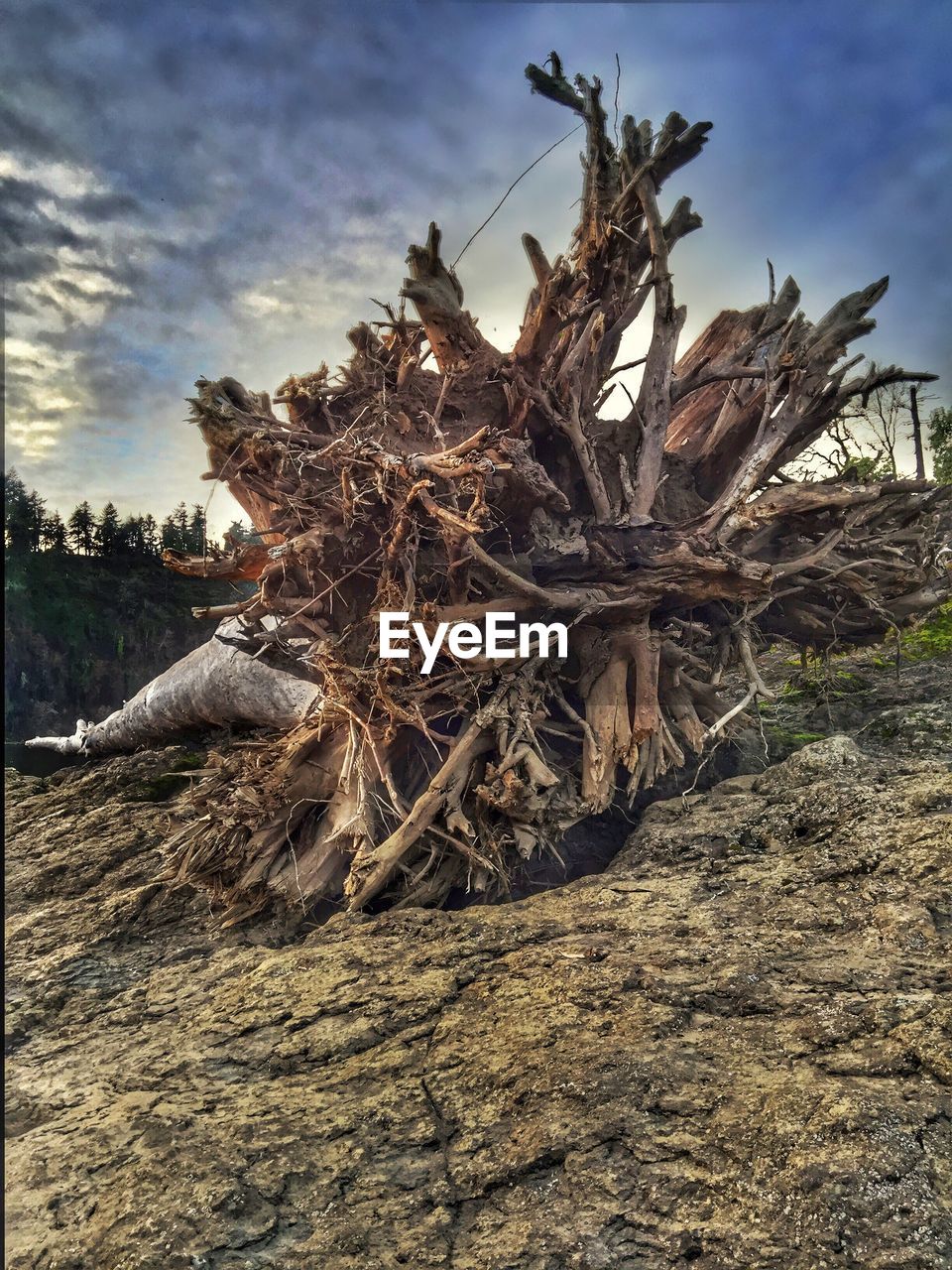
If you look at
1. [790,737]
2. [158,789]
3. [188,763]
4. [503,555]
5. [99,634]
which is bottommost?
[158,789]

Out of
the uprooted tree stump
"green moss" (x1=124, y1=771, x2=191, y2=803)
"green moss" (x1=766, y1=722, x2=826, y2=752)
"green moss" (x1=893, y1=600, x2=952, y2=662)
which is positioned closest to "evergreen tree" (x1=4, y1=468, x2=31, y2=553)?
the uprooted tree stump

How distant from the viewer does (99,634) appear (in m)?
12.8

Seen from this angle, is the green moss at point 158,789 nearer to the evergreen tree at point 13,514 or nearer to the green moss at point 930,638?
the evergreen tree at point 13,514

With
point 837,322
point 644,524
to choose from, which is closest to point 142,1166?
point 644,524

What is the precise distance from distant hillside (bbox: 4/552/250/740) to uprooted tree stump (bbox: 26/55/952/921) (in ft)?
11.5

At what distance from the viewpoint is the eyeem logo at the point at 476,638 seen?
13.8 ft

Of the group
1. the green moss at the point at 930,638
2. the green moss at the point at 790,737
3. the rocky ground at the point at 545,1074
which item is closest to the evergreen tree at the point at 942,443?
the green moss at the point at 930,638

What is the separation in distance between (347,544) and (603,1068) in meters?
3.52

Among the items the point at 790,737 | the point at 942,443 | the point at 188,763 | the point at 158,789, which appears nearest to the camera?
the point at 790,737

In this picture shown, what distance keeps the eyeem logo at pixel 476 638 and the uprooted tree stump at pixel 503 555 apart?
86mm

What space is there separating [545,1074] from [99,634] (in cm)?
1293

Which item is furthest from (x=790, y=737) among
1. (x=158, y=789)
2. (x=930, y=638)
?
(x=158, y=789)

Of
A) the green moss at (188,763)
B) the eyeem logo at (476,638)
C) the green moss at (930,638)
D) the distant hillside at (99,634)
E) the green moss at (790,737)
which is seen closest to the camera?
the eyeem logo at (476,638)

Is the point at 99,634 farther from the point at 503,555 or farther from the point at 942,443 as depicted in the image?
the point at 942,443
